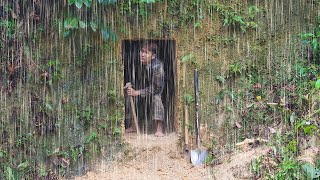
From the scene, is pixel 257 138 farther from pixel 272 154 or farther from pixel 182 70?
pixel 182 70

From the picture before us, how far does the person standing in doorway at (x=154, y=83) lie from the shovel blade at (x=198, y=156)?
96cm

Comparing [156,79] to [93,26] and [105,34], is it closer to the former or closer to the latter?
[105,34]

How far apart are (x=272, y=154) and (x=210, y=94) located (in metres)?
1.68

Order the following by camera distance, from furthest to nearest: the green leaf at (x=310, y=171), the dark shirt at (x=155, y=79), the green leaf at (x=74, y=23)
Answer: the dark shirt at (x=155, y=79)
the green leaf at (x=74, y=23)
the green leaf at (x=310, y=171)

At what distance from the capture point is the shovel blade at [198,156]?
8.84 meters

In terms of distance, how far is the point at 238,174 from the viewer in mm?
8031

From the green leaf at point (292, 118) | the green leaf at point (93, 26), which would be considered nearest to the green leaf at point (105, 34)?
the green leaf at point (93, 26)

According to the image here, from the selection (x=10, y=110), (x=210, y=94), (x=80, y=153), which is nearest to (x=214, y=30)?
(x=210, y=94)

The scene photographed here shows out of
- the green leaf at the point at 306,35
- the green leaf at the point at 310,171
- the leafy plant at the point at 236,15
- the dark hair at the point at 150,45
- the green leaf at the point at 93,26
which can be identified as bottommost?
the green leaf at the point at 310,171

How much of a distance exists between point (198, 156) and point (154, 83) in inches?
59.8

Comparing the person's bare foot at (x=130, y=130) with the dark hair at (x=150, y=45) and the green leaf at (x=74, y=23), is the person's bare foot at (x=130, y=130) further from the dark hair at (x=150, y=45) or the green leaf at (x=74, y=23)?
the green leaf at (x=74, y=23)

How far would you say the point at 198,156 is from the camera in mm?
8852

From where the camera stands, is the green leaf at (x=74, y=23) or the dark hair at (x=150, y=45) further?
the dark hair at (x=150, y=45)

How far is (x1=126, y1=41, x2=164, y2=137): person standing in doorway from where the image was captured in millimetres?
9500
